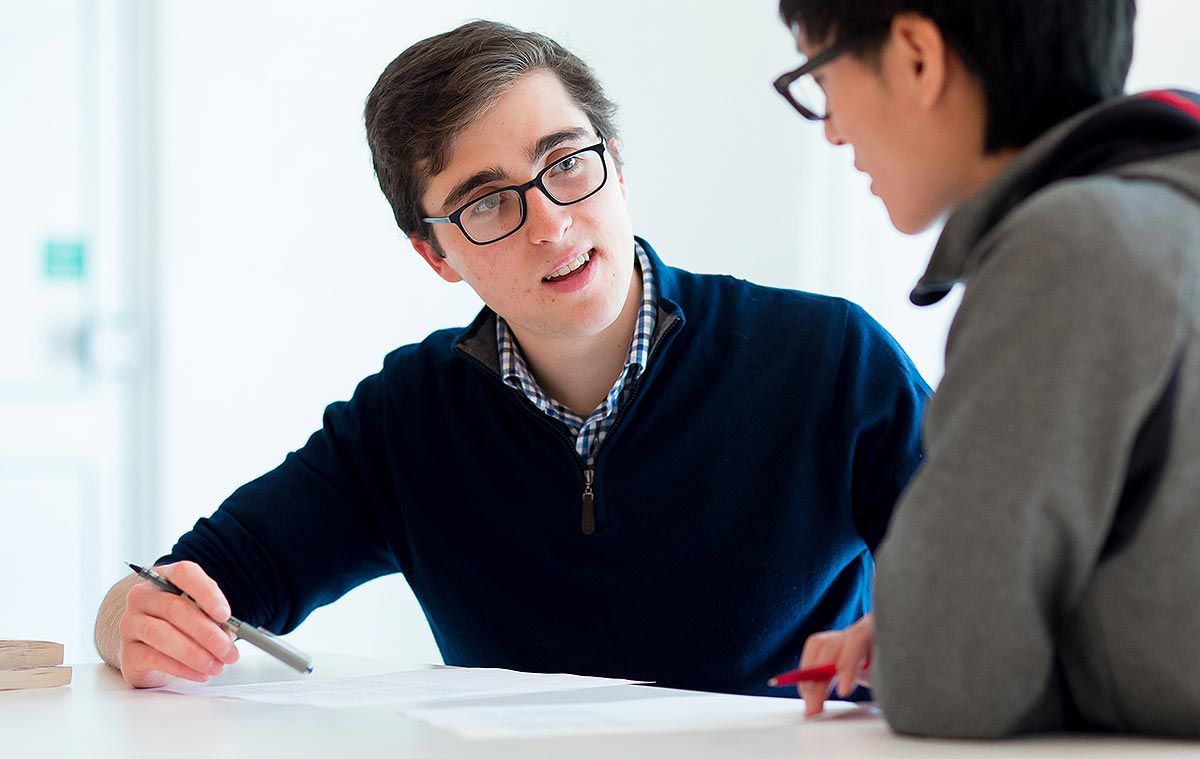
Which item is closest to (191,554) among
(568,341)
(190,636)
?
(190,636)

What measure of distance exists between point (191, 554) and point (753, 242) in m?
1.93

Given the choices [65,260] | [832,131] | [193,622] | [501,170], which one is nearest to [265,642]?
[193,622]

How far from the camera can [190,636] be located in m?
1.22

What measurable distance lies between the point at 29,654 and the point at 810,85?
903mm

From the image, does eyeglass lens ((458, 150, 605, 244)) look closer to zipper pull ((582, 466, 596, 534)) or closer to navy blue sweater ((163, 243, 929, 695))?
navy blue sweater ((163, 243, 929, 695))

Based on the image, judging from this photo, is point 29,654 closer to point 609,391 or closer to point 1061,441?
point 609,391

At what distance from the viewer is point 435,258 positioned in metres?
1.70

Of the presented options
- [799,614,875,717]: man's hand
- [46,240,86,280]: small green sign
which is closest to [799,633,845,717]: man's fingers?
[799,614,875,717]: man's hand

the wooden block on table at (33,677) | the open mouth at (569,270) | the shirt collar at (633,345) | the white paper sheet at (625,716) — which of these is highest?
the open mouth at (569,270)

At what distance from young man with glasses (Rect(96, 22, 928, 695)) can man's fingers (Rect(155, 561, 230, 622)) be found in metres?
0.18

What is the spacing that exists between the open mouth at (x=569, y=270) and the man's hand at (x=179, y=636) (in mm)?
503

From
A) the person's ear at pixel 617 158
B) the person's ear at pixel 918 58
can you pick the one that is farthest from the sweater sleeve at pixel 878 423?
the person's ear at pixel 918 58

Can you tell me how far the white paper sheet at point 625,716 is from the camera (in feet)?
2.67

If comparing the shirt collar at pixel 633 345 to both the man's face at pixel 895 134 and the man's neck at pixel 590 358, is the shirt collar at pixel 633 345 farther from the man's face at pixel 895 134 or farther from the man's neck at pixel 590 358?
the man's face at pixel 895 134
